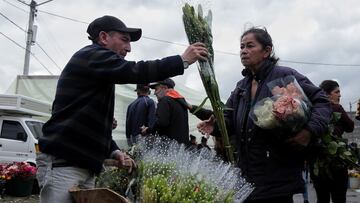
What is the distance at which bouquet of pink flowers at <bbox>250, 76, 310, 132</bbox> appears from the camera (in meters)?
2.87

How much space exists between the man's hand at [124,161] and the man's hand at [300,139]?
101cm

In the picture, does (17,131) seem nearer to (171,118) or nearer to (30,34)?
(30,34)

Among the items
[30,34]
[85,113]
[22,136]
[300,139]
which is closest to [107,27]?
[85,113]

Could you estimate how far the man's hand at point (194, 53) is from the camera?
2.85 m

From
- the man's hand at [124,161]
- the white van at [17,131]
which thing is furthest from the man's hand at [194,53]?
the white van at [17,131]

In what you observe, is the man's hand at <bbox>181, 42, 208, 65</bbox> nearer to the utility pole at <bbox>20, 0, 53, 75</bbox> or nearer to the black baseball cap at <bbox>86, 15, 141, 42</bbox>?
the black baseball cap at <bbox>86, 15, 141, 42</bbox>

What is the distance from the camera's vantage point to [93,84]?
2.90m

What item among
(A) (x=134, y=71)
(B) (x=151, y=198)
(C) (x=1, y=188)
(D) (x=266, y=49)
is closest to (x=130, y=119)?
(D) (x=266, y=49)

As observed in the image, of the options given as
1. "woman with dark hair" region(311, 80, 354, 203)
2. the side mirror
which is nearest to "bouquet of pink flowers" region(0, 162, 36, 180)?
the side mirror

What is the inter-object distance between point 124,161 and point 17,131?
487 inches

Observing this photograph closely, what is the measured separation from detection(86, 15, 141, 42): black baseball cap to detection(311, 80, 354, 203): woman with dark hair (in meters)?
2.94

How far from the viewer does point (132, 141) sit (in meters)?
3.77

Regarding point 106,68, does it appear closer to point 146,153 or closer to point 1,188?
point 146,153

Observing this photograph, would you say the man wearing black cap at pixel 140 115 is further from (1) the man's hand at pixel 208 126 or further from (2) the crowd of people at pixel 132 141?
(1) the man's hand at pixel 208 126
